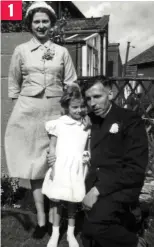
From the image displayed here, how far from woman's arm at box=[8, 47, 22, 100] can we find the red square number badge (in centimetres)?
64

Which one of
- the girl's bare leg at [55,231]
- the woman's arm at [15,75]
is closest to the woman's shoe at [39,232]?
the girl's bare leg at [55,231]

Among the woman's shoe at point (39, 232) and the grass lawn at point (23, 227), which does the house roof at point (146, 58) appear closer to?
the grass lawn at point (23, 227)

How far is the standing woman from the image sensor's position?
3.27 meters

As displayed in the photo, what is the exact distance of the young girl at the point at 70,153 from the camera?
292 cm

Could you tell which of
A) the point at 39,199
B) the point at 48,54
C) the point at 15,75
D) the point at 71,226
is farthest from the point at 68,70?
the point at 71,226

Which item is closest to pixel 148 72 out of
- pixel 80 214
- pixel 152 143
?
pixel 152 143

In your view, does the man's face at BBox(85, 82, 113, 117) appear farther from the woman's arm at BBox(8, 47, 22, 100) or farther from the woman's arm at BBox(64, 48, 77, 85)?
the woman's arm at BBox(8, 47, 22, 100)

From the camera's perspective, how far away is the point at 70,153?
2.96 m

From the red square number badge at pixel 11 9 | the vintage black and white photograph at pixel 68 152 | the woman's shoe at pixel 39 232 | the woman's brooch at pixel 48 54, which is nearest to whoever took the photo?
the vintage black and white photograph at pixel 68 152

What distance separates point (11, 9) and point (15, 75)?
0.91m

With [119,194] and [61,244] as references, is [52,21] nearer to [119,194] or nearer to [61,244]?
[119,194]

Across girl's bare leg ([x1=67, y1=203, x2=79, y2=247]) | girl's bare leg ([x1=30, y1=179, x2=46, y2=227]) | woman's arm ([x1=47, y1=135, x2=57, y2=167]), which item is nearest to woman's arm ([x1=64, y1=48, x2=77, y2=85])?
woman's arm ([x1=47, y1=135, x2=57, y2=167])

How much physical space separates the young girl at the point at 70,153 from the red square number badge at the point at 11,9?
134 centimetres

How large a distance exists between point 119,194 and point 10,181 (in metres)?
2.18
